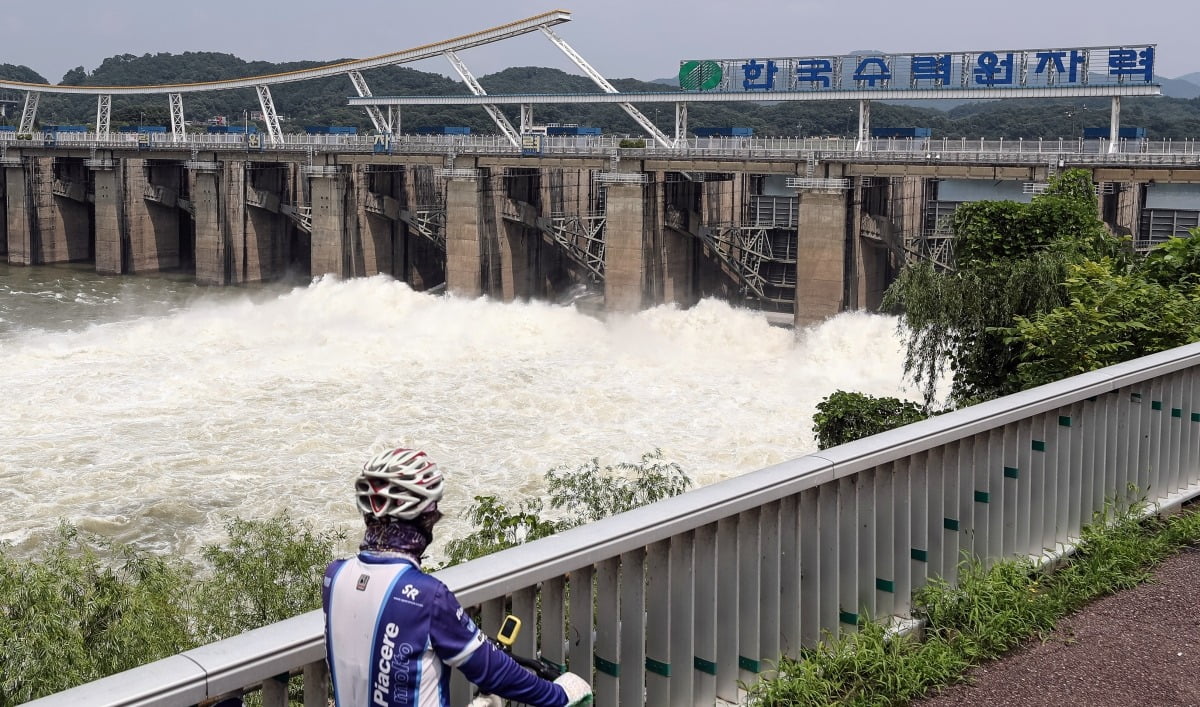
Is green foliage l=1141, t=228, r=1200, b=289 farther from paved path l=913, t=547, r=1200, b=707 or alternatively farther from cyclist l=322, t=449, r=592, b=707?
cyclist l=322, t=449, r=592, b=707

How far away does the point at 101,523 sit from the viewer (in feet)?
77.2

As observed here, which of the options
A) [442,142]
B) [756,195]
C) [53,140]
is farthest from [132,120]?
[756,195]

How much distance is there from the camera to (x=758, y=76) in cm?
5109

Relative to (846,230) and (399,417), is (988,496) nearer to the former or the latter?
(399,417)

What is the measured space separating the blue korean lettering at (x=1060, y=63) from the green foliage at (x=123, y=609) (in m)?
34.7

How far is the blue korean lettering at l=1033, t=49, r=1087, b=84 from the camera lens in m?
42.2

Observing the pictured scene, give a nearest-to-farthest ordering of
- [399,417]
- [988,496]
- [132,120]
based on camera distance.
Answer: [988,496] → [399,417] → [132,120]

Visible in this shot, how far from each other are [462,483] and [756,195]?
25165mm

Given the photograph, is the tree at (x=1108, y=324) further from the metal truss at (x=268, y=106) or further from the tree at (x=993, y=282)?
the metal truss at (x=268, y=106)

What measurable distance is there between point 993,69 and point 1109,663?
4127 centimetres

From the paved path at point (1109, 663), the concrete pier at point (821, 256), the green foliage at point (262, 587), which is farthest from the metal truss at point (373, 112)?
the paved path at point (1109, 663)

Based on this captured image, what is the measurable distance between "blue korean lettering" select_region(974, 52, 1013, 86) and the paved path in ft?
131

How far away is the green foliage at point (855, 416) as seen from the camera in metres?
20.5

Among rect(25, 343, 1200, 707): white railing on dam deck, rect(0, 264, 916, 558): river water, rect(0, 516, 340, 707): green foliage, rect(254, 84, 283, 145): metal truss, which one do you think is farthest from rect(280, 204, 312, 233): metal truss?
rect(25, 343, 1200, 707): white railing on dam deck
